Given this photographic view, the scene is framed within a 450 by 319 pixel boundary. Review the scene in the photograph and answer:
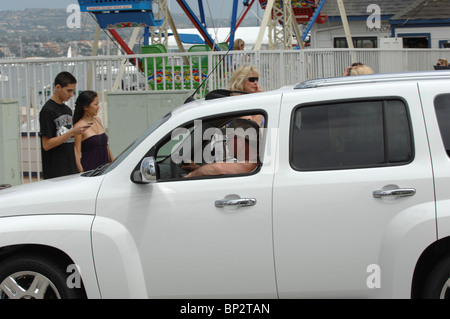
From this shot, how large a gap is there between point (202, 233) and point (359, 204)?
987 millimetres

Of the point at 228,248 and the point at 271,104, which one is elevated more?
the point at 271,104

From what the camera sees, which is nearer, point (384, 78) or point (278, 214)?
point (278, 214)

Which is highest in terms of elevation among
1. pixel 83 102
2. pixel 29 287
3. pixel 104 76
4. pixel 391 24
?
pixel 391 24

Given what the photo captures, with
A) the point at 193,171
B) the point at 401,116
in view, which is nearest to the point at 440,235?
the point at 401,116

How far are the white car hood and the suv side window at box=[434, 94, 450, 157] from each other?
7.29ft

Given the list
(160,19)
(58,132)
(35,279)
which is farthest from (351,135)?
(160,19)

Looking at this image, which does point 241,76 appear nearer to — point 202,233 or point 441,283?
point 202,233

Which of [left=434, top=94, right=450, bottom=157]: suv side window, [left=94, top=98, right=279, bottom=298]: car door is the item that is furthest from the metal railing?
[left=434, top=94, right=450, bottom=157]: suv side window

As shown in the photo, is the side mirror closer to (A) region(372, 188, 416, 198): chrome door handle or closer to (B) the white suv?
(B) the white suv

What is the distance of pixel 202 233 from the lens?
4.33 meters

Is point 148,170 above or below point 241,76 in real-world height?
below

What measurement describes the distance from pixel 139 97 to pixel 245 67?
356cm
